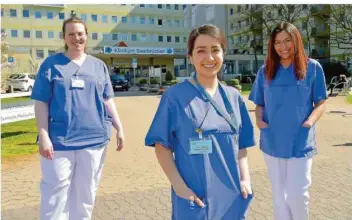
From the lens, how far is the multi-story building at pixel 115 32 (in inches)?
1959

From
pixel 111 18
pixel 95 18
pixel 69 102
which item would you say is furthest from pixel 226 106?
pixel 111 18

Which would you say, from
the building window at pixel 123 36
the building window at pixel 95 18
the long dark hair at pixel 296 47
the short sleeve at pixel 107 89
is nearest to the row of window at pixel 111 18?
the building window at pixel 95 18

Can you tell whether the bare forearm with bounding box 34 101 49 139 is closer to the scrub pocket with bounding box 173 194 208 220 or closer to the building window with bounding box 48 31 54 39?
the scrub pocket with bounding box 173 194 208 220

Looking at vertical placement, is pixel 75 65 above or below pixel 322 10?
below

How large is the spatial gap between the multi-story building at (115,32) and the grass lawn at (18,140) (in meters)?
34.3

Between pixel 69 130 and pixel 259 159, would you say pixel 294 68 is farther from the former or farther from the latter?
pixel 259 159

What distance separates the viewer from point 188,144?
1.92 m

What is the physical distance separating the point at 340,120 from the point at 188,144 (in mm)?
11012

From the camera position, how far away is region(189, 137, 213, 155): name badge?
1.90 m

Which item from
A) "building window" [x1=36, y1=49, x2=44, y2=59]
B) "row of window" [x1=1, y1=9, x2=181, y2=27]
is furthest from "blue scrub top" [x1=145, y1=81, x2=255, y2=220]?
"building window" [x1=36, y1=49, x2=44, y2=59]

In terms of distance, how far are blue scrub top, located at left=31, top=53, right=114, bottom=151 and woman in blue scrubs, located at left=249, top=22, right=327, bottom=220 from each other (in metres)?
1.47

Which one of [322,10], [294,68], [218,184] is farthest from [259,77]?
[322,10]

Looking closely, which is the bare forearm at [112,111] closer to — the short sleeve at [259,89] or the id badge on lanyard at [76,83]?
the id badge on lanyard at [76,83]

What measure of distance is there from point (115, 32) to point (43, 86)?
56835mm
